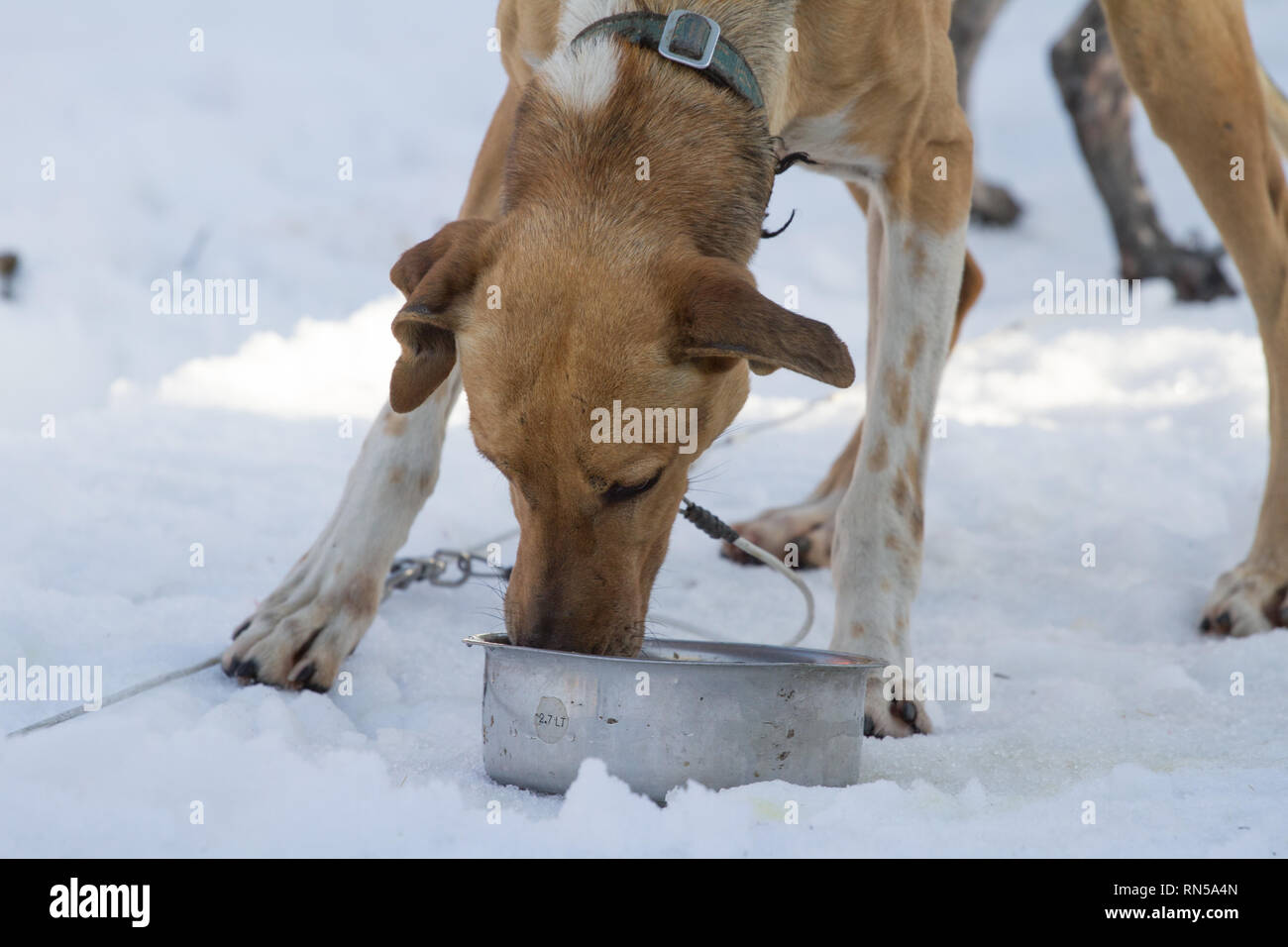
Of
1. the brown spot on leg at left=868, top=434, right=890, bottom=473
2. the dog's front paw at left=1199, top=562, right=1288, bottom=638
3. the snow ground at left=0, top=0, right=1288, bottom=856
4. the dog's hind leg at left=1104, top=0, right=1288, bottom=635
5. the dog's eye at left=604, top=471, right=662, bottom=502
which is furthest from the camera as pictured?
the dog's hind leg at left=1104, top=0, right=1288, bottom=635

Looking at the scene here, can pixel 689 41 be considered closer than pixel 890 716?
Yes

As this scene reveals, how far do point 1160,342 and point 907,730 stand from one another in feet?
18.6

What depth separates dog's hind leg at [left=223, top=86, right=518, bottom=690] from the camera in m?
2.90

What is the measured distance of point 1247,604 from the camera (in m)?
3.78

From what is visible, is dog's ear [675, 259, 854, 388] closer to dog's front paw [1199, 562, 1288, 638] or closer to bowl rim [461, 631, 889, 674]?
bowl rim [461, 631, 889, 674]

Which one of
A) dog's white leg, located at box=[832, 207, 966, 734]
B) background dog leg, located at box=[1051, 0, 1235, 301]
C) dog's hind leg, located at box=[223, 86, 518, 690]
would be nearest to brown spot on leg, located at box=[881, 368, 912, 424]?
dog's white leg, located at box=[832, 207, 966, 734]

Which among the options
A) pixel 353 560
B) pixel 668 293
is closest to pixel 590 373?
pixel 668 293

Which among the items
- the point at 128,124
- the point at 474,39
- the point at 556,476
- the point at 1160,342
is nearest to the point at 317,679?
the point at 556,476

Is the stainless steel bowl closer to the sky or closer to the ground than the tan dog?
closer to the ground

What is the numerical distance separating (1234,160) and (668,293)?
2.43 meters

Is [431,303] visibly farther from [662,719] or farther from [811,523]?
[811,523]

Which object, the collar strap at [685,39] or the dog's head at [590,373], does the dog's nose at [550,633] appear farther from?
the collar strap at [685,39]

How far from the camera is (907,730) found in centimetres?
287

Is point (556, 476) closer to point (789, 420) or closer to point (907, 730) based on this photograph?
point (907, 730)
